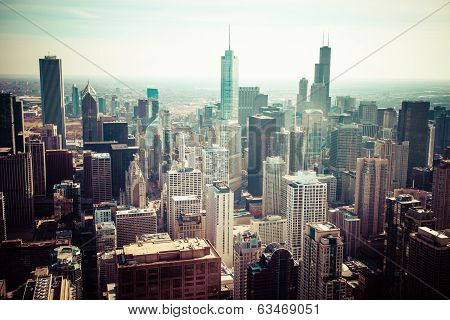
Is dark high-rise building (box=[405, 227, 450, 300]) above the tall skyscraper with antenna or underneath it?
underneath

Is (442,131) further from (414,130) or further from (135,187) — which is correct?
(135,187)

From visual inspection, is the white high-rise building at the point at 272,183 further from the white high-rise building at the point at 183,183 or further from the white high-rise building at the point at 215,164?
the white high-rise building at the point at 183,183

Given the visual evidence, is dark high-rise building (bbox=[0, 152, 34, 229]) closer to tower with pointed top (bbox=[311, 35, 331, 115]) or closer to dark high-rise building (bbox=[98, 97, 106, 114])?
dark high-rise building (bbox=[98, 97, 106, 114])

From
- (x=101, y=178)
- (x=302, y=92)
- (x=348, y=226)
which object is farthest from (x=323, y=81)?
(x=101, y=178)

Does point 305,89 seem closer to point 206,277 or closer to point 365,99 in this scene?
point 365,99

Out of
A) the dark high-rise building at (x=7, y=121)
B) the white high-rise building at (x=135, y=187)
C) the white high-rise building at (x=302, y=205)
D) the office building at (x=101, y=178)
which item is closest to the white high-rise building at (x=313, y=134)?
the white high-rise building at (x=302, y=205)

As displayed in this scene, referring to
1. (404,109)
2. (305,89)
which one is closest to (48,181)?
(305,89)

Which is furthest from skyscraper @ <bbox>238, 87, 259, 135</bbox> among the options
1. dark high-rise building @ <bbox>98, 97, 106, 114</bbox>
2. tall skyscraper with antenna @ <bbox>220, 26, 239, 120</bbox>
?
dark high-rise building @ <bbox>98, 97, 106, 114</bbox>

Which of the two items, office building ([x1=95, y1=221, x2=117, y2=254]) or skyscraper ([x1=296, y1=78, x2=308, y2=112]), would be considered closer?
office building ([x1=95, y1=221, x2=117, y2=254])
